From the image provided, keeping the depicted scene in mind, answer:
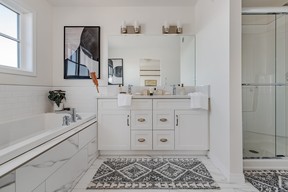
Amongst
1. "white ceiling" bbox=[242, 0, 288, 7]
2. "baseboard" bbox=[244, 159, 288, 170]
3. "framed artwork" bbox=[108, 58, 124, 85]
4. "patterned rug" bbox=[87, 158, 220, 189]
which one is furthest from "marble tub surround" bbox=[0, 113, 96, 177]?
"white ceiling" bbox=[242, 0, 288, 7]

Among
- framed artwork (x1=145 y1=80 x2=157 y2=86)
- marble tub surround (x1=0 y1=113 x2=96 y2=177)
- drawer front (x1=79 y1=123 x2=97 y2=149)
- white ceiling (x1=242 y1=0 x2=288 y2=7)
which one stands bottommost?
drawer front (x1=79 y1=123 x2=97 y2=149)

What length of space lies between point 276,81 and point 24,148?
3315 mm

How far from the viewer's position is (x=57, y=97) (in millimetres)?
3268

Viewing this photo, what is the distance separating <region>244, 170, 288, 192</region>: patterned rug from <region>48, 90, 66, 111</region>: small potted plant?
2887mm

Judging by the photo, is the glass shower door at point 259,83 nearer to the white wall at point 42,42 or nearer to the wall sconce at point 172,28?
the wall sconce at point 172,28

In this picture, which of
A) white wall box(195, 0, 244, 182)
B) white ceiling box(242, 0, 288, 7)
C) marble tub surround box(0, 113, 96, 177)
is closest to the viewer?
marble tub surround box(0, 113, 96, 177)

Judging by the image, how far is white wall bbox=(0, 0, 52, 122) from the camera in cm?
238

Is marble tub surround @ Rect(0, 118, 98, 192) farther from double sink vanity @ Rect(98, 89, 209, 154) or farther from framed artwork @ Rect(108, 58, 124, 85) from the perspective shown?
framed artwork @ Rect(108, 58, 124, 85)

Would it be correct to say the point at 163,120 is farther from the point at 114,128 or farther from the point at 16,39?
the point at 16,39

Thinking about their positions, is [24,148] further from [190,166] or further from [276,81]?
[276,81]

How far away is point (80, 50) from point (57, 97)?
0.91 meters

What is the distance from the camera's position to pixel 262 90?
2928 mm

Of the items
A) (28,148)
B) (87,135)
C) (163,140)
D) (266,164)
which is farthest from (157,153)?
(28,148)

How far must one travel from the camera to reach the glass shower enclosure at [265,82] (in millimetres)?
2844
